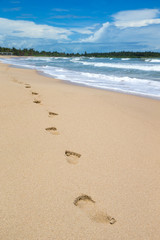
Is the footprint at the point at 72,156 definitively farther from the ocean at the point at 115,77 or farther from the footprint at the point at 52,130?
the ocean at the point at 115,77

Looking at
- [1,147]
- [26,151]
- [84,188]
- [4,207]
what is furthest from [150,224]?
[1,147]

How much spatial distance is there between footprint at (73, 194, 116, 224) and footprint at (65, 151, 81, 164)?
1.78ft

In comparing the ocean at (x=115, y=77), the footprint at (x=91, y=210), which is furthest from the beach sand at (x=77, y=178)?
the ocean at (x=115, y=77)

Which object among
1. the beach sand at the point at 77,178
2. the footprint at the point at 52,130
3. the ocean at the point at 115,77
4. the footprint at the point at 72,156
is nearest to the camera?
the beach sand at the point at 77,178

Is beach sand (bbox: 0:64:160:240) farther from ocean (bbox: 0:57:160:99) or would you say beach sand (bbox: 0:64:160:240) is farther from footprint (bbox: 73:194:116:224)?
ocean (bbox: 0:57:160:99)

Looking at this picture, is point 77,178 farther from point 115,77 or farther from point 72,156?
point 115,77

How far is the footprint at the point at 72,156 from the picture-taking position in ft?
7.15

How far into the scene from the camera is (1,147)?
7.41 feet

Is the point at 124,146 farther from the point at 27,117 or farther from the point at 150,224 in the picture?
the point at 27,117

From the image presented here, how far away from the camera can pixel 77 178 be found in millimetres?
1882

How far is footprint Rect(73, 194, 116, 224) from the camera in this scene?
1.47m

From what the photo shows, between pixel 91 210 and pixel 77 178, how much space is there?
1.28 feet

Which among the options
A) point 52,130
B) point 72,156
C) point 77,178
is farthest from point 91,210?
point 52,130

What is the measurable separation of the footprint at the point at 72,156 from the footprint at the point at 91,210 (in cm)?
54
